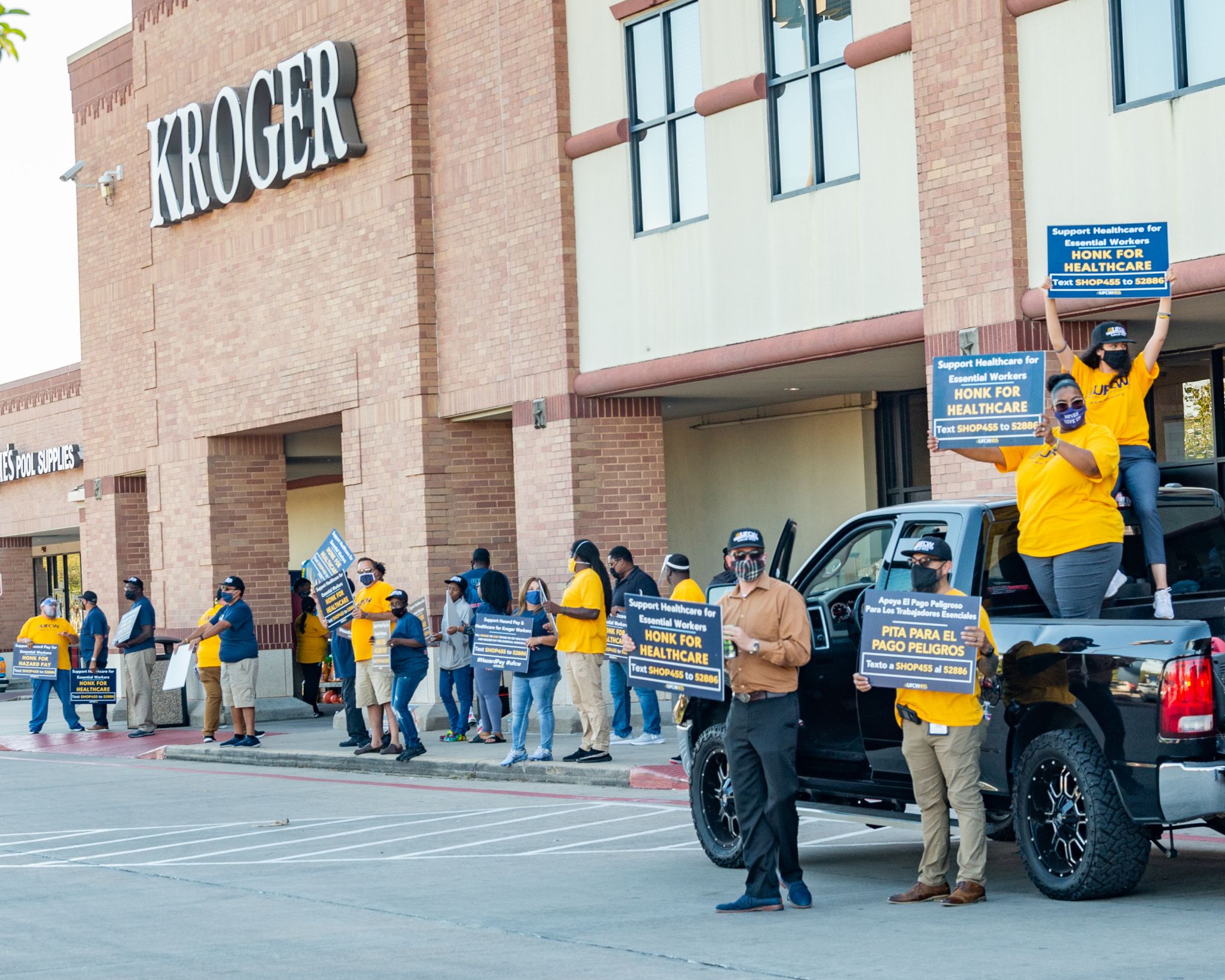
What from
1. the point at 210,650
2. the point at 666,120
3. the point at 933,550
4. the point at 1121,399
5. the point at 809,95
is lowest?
the point at 210,650

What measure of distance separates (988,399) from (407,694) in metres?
9.07

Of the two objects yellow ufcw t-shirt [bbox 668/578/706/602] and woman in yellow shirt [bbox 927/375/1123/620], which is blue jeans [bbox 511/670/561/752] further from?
woman in yellow shirt [bbox 927/375/1123/620]

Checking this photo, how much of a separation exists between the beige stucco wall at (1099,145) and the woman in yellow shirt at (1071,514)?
4.74 m

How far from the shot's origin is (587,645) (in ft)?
53.6

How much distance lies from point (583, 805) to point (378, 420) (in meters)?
9.57

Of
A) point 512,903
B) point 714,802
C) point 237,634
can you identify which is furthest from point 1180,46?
point 237,634

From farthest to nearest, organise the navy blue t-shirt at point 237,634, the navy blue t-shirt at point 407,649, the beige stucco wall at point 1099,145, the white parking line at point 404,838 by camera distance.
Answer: the navy blue t-shirt at point 237,634, the navy blue t-shirt at point 407,649, the beige stucco wall at point 1099,145, the white parking line at point 404,838

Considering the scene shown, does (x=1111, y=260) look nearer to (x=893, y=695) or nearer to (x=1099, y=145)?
(x=893, y=695)

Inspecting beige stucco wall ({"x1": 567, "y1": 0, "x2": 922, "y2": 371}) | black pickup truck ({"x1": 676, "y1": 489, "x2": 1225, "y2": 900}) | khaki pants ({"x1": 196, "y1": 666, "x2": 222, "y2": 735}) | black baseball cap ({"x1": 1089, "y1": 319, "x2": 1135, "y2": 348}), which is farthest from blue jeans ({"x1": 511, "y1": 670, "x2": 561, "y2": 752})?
black baseball cap ({"x1": 1089, "y1": 319, "x2": 1135, "y2": 348})

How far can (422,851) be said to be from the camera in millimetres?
12125

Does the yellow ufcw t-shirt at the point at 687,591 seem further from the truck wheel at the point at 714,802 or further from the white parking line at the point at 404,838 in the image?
the truck wheel at the point at 714,802

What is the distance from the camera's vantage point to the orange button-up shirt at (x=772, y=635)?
910 centimetres

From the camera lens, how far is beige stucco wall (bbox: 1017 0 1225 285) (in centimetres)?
1401

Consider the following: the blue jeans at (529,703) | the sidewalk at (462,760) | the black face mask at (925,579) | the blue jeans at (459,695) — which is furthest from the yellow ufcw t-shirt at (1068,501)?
the blue jeans at (459,695)
